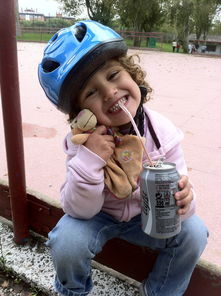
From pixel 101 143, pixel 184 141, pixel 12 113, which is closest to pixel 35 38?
pixel 184 141

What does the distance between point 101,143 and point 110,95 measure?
7.9 inches

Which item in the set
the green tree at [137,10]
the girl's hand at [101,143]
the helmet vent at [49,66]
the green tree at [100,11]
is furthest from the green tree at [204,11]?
the girl's hand at [101,143]

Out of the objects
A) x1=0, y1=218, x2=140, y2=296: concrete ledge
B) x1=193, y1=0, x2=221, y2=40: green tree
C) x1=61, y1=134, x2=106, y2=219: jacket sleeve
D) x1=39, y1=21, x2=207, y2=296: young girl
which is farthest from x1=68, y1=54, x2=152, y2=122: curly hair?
x1=193, y1=0, x2=221, y2=40: green tree

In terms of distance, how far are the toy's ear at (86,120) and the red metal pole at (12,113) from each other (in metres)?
0.44

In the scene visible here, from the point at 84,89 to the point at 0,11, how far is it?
53cm

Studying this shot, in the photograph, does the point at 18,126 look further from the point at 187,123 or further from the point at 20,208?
the point at 187,123

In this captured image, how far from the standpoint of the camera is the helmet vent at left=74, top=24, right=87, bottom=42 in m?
1.55

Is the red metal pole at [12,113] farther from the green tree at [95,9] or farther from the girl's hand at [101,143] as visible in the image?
the green tree at [95,9]

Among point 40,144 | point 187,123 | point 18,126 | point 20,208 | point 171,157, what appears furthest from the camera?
point 187,123

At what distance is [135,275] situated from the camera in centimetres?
184

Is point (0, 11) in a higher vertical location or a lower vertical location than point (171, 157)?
higher

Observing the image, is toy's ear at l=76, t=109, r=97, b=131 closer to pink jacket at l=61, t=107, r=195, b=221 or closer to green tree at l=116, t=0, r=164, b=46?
pink jacket at l=61, t=107, r=195, b=221

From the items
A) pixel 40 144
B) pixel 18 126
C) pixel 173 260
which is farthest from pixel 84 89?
pixel 40 144

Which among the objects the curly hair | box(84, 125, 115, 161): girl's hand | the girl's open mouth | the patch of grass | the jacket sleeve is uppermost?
the curly hair
